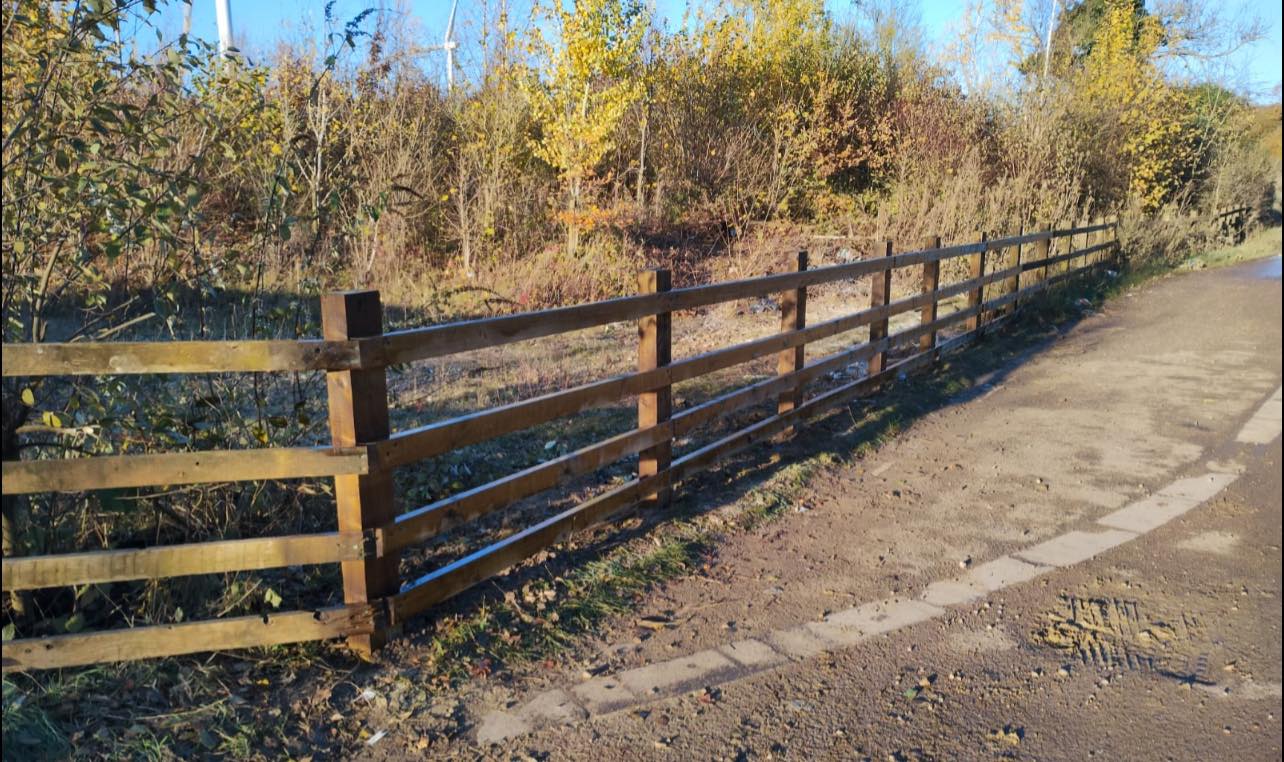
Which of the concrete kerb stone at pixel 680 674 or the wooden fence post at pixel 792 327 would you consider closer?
the concrete kerb stone at pixel 680 674

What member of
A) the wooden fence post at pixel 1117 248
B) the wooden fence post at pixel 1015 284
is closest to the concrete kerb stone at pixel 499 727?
the wooden fence post at pixel 1015 284

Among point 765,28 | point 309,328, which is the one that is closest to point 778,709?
point 309,328

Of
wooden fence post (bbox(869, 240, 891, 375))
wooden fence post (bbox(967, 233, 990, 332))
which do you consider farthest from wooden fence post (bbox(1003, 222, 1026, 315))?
wooden fence post (bbox(869, 240, 891, 375))

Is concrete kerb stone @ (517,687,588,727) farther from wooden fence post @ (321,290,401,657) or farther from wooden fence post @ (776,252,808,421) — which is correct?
wooden fence post @ (776,252,808,421)

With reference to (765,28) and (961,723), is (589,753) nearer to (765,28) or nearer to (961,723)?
(961,723)

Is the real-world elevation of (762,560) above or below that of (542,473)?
below

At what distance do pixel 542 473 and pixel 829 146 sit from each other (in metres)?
17.2

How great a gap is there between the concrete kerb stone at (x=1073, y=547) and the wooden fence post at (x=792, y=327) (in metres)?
2.30

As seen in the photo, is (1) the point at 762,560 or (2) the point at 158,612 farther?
(1) the point at 762,560

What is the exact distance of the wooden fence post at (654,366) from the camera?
5.28m

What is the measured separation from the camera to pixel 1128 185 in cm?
2116

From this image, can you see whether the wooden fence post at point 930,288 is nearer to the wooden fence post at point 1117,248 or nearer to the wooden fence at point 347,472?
the wooden fence at point 347,472

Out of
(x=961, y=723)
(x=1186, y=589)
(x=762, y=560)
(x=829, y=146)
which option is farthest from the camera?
(x=829, y=146)

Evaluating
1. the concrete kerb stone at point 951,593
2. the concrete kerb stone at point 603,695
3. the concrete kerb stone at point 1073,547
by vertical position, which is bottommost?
the concrete kerb stone at point 603,695
